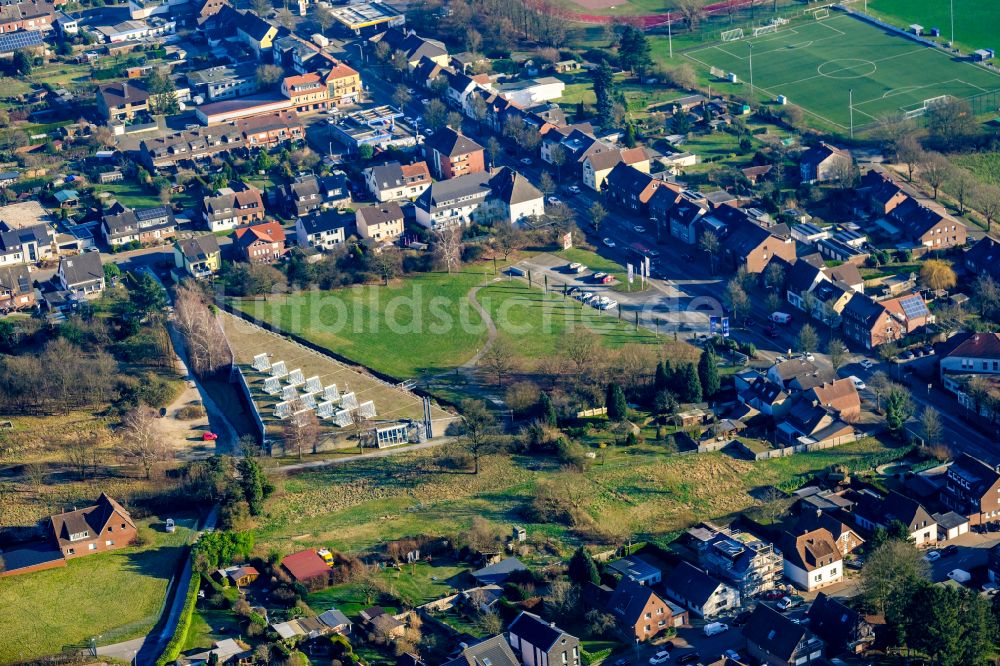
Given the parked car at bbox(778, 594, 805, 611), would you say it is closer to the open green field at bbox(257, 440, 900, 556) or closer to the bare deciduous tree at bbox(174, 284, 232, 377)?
the open green field at bbox(257, 440, 900, 556)

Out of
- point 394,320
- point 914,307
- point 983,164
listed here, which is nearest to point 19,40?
point 394,320

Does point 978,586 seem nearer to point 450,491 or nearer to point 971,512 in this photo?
point 971,512

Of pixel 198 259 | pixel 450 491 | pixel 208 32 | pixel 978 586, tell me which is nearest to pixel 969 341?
pixel 978 586

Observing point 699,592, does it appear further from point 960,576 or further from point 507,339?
point 507,339

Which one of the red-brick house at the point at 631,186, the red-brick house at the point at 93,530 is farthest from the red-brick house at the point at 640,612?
the red-brick house at the point at 631,186

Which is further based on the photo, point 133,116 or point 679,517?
point 133,116

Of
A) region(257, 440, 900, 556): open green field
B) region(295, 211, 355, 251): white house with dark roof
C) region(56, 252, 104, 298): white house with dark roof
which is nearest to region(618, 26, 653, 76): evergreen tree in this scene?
region(295, 211, 355, 251): white house with dark roof
